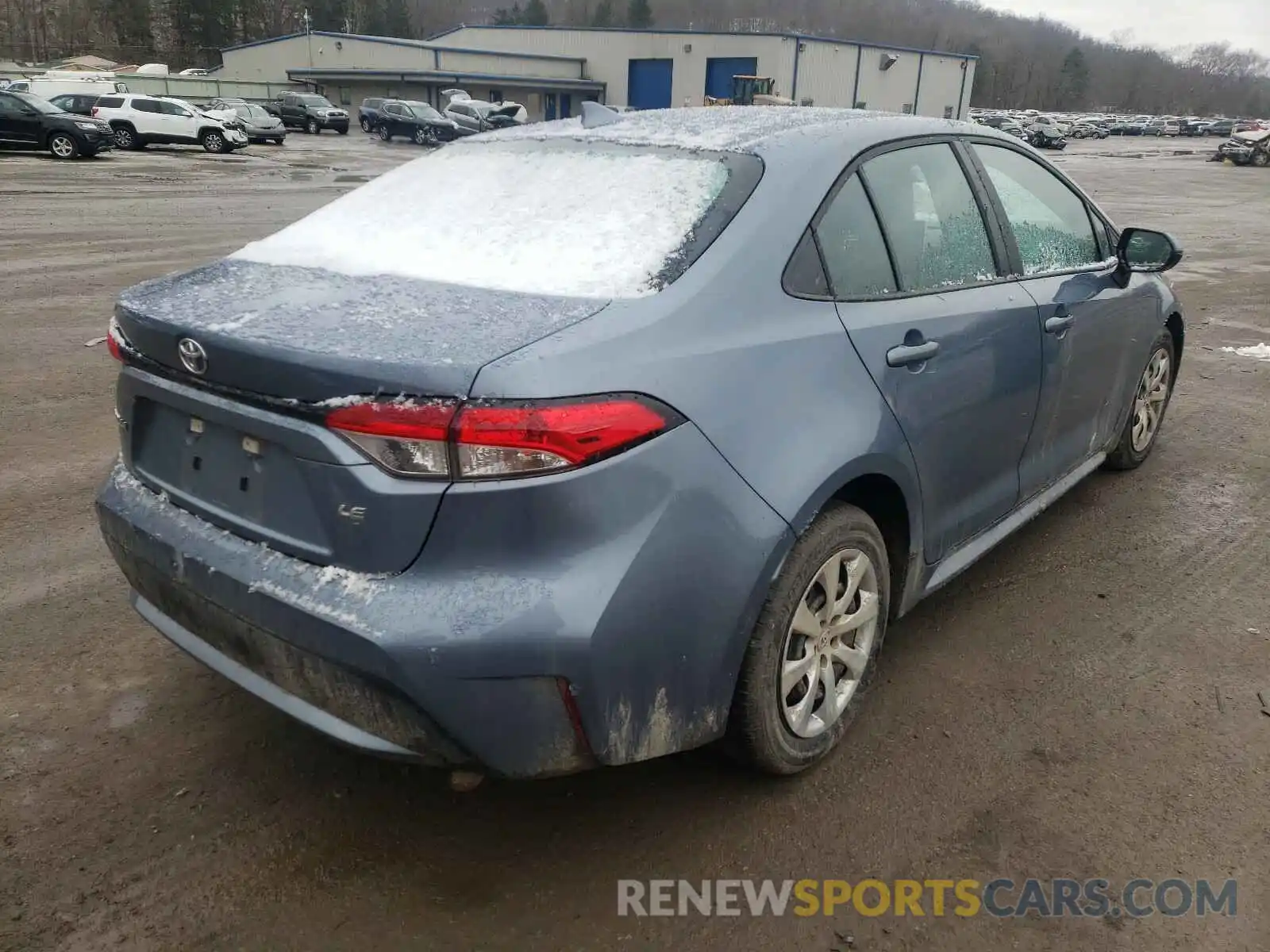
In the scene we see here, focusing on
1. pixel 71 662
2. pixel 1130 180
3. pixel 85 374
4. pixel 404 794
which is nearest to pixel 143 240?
pixel 85 374

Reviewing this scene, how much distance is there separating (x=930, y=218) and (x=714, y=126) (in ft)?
2.43

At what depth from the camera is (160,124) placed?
30.2 meters

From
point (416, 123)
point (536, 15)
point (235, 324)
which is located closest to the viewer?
point (235, 324)

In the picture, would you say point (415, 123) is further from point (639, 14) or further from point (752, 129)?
point (639, 14)

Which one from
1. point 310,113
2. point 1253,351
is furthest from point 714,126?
point 310,113

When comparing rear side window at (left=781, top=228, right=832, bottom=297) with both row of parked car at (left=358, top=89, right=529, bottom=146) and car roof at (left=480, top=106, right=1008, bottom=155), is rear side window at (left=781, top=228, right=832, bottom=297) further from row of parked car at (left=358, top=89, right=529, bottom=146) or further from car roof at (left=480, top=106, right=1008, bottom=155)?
row of parked car at (left=358, top=89, right=529, bottom=146)

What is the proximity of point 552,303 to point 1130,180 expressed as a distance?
32.6 meters

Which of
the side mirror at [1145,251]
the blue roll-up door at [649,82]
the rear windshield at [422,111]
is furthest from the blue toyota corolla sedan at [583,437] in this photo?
the blue roll-up door at [649,82]

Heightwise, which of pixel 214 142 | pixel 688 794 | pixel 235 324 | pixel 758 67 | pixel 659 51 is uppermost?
pixel 659 51

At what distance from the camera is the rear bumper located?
194cm

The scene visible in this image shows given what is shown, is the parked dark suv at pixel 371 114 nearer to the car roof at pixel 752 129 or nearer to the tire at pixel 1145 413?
the tire at pixel 1145 413

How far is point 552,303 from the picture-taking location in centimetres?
221

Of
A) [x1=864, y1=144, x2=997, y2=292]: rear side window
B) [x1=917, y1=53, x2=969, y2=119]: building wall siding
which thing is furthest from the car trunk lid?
[x1=917, y1=53, x2=969, y2=119]: building wall siding

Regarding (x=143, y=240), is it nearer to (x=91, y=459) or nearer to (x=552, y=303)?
(x=91, y=459)
